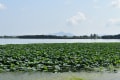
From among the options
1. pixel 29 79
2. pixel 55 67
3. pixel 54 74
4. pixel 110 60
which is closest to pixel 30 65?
pixel 55 67

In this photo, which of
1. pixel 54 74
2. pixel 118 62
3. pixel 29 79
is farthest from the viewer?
pixel 118 62

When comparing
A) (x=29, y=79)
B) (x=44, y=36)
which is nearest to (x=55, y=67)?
(x=29, y=79)

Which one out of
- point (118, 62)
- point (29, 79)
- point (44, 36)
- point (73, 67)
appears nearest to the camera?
point (29, 79)

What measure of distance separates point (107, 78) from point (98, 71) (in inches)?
79.5

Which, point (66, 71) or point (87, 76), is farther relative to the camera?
point (66, 71)

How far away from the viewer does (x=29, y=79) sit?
1153 centimetres

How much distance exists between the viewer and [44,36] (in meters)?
152

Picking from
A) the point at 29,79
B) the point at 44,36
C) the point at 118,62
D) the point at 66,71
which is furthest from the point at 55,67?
the point at 44,36

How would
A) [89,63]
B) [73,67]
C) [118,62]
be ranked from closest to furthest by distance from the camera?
1. [73,67]
2. [89,63]
3. [118,62]

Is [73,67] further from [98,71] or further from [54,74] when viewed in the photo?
[54,74]

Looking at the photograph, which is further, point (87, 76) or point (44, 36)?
point (44, 36)

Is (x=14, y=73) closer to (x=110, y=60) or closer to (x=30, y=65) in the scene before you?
(x=30, y=65)

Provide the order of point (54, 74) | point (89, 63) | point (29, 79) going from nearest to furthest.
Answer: point (29, 79)
point (54, 74)
point (89, 63)

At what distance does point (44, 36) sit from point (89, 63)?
135486 mm
